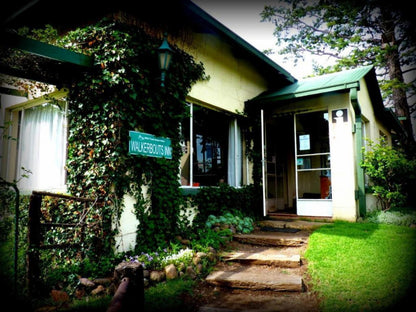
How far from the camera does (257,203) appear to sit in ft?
24.2

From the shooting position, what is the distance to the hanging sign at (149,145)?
4.48m

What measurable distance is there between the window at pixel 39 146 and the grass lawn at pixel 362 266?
425cm

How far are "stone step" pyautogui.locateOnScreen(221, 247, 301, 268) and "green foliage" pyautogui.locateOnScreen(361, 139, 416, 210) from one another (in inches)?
126

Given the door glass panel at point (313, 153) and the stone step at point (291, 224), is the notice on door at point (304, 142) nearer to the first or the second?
the door glass panel at point (313, 153)

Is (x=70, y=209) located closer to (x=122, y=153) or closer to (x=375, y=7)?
(x=122, y=153)

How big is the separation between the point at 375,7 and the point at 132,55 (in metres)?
12.7

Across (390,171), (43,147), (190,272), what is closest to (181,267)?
(190,272)

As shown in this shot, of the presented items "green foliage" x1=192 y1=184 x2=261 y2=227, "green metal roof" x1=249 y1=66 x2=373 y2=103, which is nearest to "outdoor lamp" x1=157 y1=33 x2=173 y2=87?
"green foliage" x1=192 y1=184 x2=261 y2=227

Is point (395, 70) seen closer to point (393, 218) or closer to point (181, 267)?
point (393, 218)

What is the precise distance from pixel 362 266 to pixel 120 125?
3.86 m

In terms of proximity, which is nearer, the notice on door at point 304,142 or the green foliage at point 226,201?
the green foliage at point 226,201

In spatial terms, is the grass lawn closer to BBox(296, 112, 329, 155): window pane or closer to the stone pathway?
the stone pathway

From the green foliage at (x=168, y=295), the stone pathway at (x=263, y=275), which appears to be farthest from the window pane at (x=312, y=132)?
the green foliage at (x=168, y=295)

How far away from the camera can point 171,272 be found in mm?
3822
